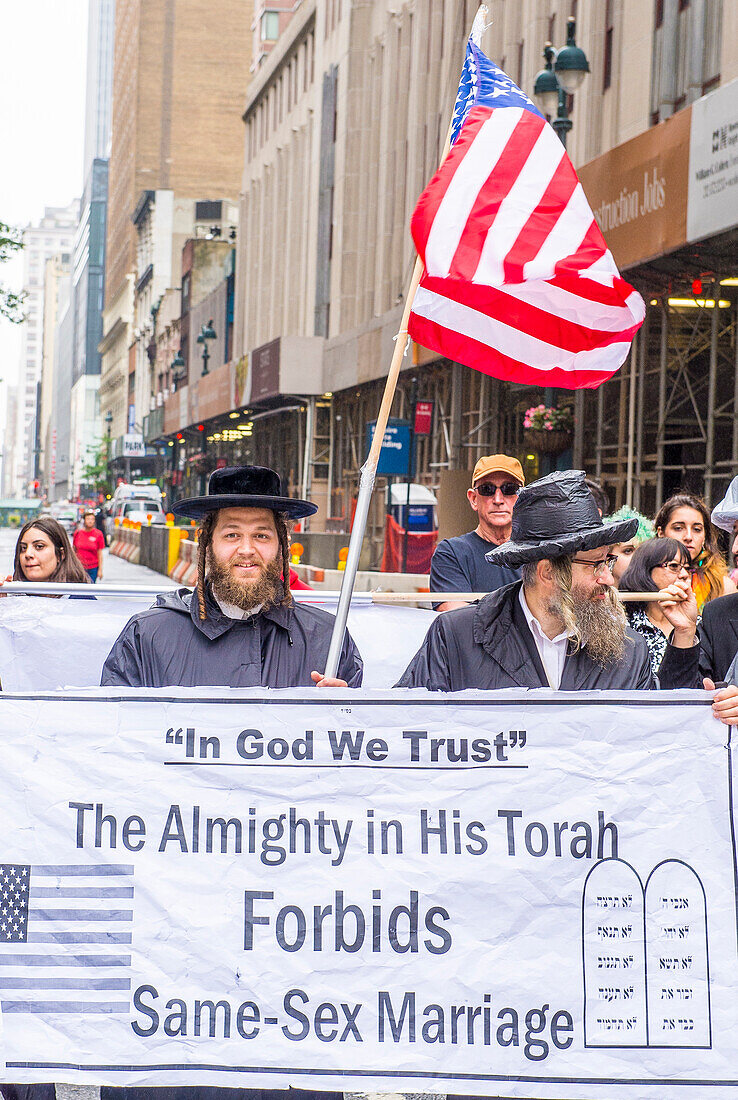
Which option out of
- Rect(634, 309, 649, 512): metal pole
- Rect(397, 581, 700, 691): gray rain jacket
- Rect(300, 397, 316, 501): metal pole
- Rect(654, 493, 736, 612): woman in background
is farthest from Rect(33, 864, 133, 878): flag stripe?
Rect(300, 397, 316, 501): metal pole

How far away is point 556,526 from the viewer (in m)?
3.80

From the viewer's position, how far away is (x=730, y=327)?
54.7ft

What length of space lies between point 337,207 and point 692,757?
130 feet

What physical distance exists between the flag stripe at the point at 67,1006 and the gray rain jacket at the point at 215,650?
936mm

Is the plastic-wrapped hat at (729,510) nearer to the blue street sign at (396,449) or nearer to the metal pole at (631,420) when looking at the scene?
the metal pole at (631,420)

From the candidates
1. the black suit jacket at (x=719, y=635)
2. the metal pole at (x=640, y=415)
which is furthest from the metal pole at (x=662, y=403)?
the black suit jacket at (x=719, y=635)

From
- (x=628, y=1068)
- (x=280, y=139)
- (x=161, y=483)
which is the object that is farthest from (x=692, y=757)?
(x=161, y=483)

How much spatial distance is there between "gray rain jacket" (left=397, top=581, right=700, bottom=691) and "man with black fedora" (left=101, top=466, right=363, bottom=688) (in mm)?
326

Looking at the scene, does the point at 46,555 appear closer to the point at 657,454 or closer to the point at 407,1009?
the point at 407,1009

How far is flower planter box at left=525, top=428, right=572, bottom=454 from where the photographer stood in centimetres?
2022

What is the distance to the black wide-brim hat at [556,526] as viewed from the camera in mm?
3750

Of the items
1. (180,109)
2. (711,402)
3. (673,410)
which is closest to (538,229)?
(711,402)

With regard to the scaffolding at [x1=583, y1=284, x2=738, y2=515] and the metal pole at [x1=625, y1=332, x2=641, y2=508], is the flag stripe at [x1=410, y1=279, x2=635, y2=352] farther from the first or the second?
the metal pole at [x1=625, y1=332, x2=641, y2=508]

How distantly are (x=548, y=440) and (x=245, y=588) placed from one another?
55.0ft
